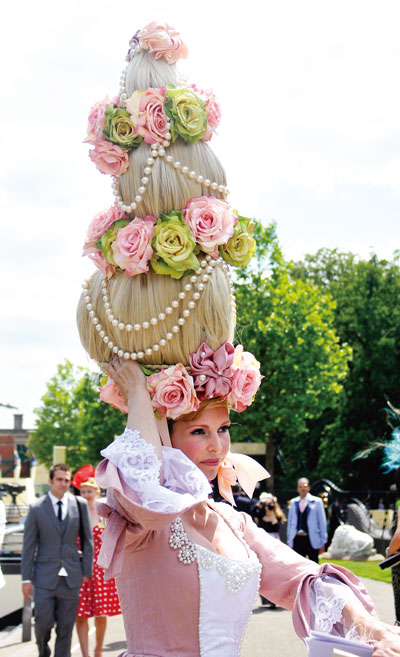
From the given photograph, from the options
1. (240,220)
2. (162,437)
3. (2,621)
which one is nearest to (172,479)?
(162,437)

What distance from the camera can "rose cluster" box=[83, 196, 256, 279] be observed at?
2988 millimetres

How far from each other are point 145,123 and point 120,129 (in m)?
0.12

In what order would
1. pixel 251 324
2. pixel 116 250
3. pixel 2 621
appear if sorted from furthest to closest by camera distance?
pixel 251 324, pixel 2 621, pixel 116 250

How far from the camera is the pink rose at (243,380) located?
319 centimetres

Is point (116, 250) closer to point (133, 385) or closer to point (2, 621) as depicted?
point (133, 385)

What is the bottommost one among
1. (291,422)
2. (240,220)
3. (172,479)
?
(172,479)

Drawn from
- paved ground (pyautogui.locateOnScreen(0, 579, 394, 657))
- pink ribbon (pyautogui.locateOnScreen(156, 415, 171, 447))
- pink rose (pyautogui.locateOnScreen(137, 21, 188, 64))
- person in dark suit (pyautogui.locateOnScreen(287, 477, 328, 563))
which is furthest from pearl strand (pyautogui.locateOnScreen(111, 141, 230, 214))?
person in dark suit (pyautogui.locateOnScreen(287, 477, 328, 563))

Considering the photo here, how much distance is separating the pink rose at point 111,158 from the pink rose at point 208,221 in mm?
309

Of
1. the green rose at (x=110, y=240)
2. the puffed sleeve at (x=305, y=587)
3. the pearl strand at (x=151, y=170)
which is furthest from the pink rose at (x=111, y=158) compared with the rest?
the puffed sleeve at (x=305, y=587)

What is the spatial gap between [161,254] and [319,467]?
35544 millimetres

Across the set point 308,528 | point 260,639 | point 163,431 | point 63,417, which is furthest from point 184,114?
point 63,417

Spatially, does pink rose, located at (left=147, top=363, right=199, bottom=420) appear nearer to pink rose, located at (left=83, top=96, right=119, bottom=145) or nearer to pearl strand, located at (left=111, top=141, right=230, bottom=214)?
pearl strand, located at (left=111, top=141, right=230, bottom=214)

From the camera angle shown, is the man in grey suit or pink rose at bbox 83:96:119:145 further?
the man in grey suit

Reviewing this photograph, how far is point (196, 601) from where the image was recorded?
112 inches
